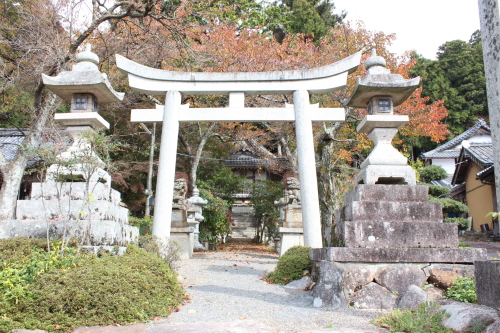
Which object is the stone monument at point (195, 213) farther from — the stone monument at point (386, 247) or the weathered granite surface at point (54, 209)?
the stone monument at point (386, 247)

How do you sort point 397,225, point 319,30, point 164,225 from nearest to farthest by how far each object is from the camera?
point 397,225 → point 164,225 → point 319,30

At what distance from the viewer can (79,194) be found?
6105 mm

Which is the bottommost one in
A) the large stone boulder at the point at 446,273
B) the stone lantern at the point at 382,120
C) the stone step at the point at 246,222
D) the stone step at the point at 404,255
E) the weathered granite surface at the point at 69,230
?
the large stone boulder at the point at 446,273

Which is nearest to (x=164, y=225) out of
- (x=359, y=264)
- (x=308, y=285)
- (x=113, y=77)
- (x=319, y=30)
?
(x=308, y=285)

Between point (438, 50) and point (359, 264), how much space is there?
1223 inches

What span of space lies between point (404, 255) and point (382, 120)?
242cm

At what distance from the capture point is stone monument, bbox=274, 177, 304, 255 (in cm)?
1200

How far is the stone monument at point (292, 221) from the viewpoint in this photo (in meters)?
12.0

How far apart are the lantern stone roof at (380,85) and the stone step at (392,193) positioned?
181 cm

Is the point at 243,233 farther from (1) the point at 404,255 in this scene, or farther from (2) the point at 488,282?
(2) the point at 488,282

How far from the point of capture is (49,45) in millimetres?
10438

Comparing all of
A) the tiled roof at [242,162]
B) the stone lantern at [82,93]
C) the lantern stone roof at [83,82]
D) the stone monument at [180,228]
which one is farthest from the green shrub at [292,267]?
the tiled roof at [242,162]

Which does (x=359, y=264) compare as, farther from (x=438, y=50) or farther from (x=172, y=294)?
(x=438, y=50)

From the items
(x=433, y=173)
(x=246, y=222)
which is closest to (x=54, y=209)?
Result: (x=246, y=222)
